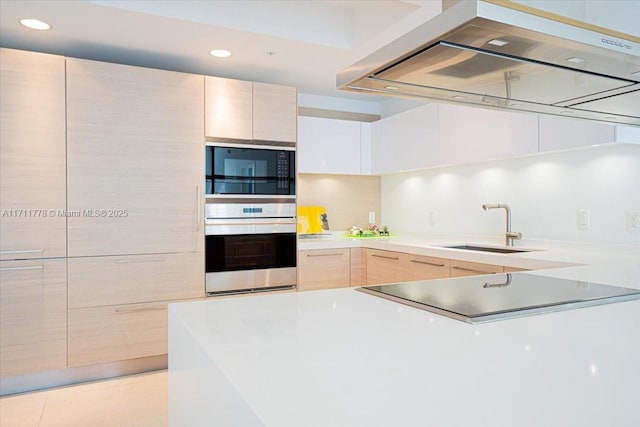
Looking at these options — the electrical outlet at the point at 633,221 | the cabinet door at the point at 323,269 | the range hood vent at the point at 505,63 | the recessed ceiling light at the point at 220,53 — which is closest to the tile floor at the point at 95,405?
the cabinet door at the point at 323,269

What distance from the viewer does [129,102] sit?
2896mm

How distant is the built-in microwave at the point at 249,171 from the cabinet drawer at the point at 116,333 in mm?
924

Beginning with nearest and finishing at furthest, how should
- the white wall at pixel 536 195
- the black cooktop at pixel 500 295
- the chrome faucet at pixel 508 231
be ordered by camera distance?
the black cooktop at pixel 500 295 → the white wall at pixel 536 195 → the chrome faucet at pixel 508 231

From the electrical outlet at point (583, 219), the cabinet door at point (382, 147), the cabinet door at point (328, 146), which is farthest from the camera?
the cabinet door at point (382, 147)

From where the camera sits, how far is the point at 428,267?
2.97 meters

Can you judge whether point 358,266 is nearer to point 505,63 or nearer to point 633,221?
point 633,221

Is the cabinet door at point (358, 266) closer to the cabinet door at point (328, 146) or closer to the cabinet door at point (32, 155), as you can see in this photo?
the cabinet door at point (328, 146)

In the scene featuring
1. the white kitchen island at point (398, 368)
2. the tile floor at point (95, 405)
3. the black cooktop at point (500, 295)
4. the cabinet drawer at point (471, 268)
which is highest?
the black cooktop at point (500, 295)

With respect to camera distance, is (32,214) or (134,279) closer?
(32,214)

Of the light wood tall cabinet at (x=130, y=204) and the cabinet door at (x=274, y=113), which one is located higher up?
the cabinet door at (x=274, y=113)

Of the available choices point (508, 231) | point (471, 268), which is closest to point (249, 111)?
point (471, 268)

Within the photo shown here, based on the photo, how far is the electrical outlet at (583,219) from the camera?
2695 mm

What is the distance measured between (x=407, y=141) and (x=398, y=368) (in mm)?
3257

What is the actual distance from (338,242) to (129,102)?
187 cm
